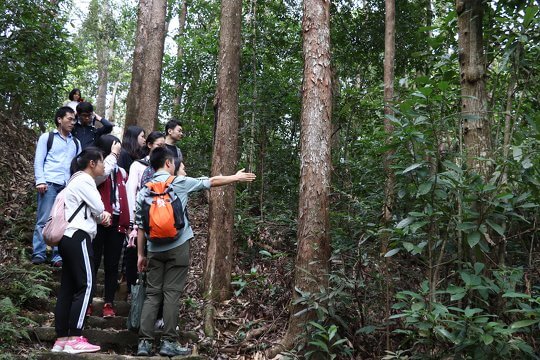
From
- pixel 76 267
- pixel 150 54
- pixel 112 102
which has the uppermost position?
pixel 112 102

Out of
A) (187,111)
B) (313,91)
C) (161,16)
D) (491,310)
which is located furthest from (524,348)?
(187,111)

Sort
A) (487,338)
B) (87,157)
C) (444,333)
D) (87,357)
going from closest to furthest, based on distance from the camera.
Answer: (487,338) → (444,333) → (87,357) → (87,157)

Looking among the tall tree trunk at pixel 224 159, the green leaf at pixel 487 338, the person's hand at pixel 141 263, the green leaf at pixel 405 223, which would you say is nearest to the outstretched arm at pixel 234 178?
the person's hand at pixel 141 263

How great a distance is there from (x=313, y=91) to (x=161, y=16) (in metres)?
5.03

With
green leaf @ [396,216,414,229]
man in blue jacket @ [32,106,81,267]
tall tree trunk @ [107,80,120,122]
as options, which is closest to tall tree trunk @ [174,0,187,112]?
man in blue jacket @ [32,106,81,267]

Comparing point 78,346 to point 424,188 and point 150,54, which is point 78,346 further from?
point 150,54

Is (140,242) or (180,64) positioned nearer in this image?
(140,242)

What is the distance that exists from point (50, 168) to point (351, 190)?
395cm

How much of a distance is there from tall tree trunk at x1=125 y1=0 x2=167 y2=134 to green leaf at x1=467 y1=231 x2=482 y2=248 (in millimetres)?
6115

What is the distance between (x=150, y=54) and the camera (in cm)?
933

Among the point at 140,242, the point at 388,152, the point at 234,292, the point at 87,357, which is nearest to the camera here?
the point at 87,357

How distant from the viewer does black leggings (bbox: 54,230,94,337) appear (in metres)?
4.75

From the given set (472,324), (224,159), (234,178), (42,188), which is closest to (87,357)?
(234,178)

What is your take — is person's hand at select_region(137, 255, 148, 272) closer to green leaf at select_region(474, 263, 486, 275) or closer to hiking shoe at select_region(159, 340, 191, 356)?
hiking shoe at select_region(159, 340, 191, 356)
